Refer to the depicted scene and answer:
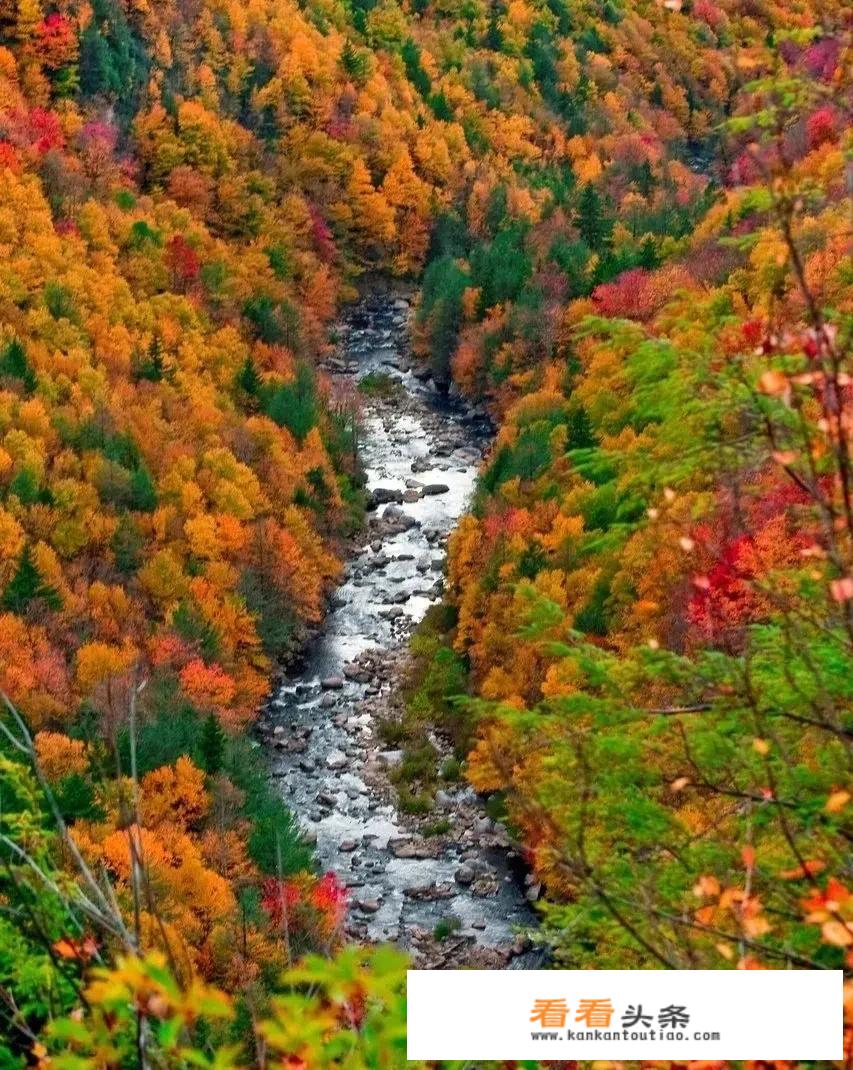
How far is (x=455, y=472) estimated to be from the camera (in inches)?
2430

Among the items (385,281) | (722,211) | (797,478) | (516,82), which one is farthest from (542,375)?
(797,478)

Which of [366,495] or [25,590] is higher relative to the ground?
[25,590]

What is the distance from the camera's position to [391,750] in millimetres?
42719

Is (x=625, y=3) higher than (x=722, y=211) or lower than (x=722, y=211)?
higher

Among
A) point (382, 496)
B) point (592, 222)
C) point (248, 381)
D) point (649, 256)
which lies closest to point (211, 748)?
point (382, 496)

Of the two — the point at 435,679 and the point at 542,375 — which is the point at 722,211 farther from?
the point at 435,679

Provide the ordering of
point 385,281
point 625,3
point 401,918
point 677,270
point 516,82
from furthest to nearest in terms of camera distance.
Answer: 1. point 625,3
2. point 516,82
3. point 385,281
4. point 677,270
5. point 401,918

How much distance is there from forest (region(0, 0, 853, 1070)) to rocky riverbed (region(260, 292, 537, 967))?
4.07ft

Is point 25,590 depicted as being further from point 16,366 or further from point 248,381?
point 248,381

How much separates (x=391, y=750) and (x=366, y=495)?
18.8 meters

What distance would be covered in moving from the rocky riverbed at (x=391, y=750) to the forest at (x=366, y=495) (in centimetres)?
124

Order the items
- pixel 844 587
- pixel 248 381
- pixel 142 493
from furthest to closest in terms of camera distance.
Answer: pixel 248 381
pixel 142 493
pixel 844 587

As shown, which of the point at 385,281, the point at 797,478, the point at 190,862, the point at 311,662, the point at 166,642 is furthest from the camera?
the point at 385,281

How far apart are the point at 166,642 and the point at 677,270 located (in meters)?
30.0
